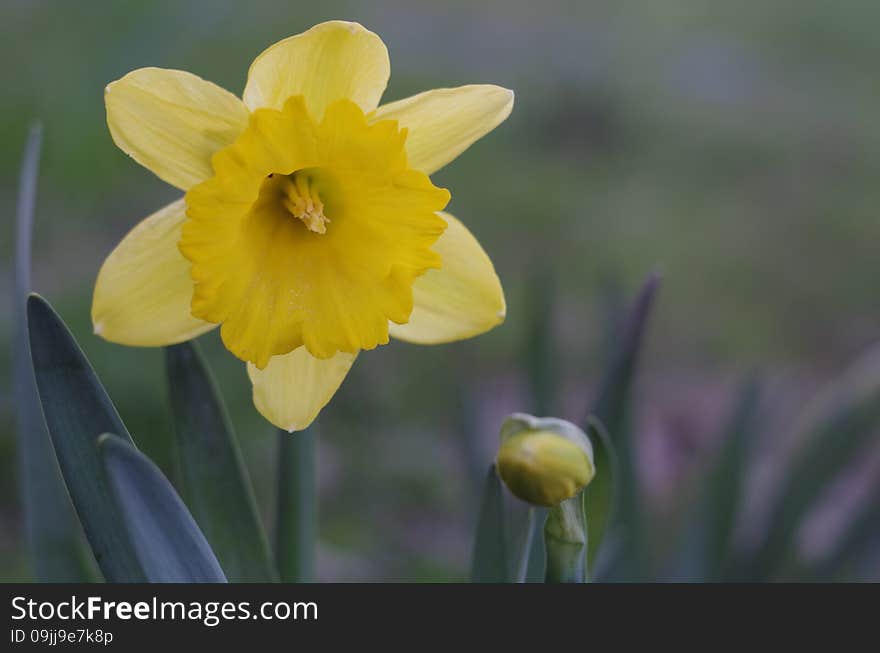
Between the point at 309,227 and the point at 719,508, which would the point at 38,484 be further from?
the point at 719,508

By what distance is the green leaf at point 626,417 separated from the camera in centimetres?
94

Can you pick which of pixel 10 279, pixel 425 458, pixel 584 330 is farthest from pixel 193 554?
pixel 584 330

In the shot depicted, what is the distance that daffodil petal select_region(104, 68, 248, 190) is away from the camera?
0.68m

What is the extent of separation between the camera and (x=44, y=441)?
0.86 meters

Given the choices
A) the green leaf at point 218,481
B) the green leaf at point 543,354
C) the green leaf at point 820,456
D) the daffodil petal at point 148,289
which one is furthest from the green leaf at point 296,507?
the green leaf at point 820,456

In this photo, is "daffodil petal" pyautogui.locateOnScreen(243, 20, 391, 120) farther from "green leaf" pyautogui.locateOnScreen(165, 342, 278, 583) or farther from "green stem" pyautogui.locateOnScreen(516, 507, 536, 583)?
"green stem" pyautogui.locateOnScreen(516, 507, 536, 583)

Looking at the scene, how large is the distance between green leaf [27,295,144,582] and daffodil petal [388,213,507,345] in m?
0.24

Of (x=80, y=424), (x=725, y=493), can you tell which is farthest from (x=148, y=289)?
(x=725, y=493)

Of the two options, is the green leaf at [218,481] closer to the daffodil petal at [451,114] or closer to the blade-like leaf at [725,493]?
the daffodil petal at [451,114]

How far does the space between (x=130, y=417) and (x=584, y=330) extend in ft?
4.20

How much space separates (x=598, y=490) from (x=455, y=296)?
204mm

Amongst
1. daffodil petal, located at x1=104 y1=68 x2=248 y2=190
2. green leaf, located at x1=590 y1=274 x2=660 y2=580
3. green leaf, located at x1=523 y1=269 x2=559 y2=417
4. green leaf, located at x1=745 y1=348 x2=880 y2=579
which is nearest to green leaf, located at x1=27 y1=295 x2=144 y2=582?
daffodil petal, located at x1=104 y1=68 x2=248 y2=190

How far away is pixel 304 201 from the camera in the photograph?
0.85m
